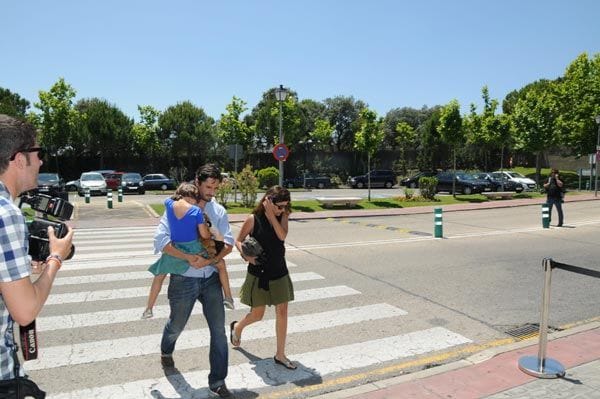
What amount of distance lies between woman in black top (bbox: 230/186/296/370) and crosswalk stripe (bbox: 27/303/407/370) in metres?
1.07

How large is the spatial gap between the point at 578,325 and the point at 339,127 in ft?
191

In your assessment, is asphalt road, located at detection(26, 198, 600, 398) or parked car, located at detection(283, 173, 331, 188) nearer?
asphalt road, located at detection(26, 198, 600, 398)

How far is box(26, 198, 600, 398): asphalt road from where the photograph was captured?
4.65m

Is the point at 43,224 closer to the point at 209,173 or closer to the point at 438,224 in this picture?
the point at 209,173

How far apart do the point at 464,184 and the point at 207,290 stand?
32533 millimetres

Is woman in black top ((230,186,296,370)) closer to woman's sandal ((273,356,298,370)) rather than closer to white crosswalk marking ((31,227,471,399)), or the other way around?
woman's sandal ((273,356,298,370))

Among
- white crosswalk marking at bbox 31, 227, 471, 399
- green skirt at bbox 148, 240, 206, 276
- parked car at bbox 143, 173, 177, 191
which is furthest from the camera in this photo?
parked car at bbox 143, 173, 177, 191

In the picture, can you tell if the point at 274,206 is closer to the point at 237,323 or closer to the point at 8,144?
the point at 237,323

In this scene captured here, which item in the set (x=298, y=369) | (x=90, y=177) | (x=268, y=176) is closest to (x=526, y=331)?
(x=298, y=369)

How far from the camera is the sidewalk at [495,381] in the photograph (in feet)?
13.7

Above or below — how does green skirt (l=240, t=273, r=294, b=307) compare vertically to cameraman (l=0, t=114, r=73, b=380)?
below

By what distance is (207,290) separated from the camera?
13.9ft

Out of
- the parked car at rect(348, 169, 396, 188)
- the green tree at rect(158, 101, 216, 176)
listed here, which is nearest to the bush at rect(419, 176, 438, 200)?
the parked car at rect(348, 169, 396, 188)

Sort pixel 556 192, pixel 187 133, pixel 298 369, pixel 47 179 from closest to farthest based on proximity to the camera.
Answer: pixel 298 369 < pixel 556 192 < pixel 47 179 < pixel 187 133
